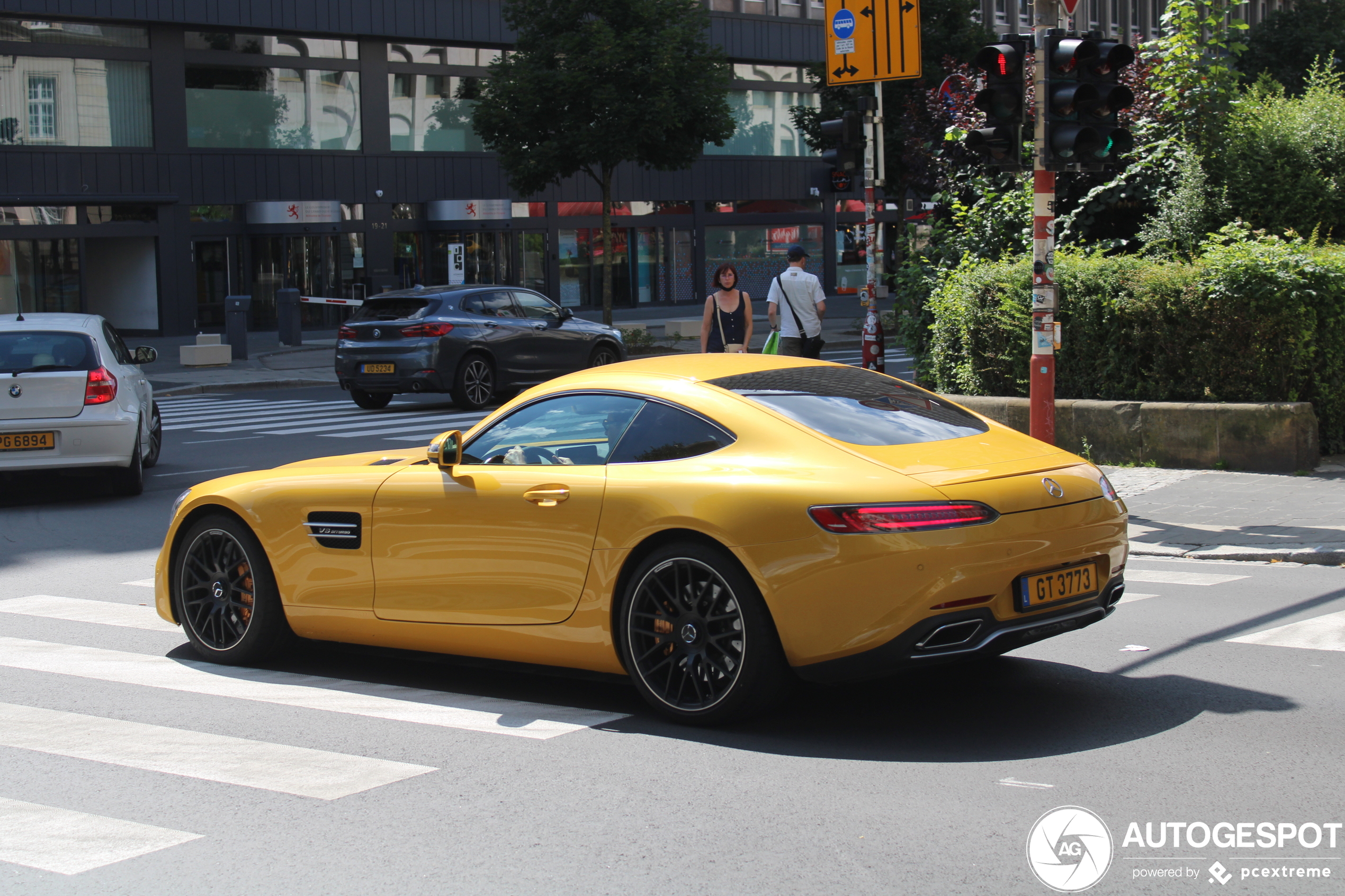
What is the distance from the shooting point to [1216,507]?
10.6 metres

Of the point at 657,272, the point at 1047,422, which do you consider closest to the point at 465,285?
the point at 1047,422

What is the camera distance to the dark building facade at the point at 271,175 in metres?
34.3

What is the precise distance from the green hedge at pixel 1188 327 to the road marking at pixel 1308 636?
5.14 m

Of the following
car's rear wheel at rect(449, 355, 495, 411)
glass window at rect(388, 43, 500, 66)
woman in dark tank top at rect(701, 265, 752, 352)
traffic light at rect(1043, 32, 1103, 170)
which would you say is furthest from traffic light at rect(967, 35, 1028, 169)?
glass window at rect(388, 43, 500, 66)

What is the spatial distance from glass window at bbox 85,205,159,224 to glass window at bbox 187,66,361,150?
208 cm

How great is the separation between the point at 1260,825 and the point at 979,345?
9.78 meters

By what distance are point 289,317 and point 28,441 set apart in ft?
69.4

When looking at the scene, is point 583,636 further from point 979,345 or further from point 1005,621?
point 979,345

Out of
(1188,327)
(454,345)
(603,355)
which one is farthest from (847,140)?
(1188,327)

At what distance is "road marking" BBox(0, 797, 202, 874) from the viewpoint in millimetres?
4309

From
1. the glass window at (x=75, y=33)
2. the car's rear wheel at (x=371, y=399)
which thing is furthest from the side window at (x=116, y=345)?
the glass window at (x=75, y=33)

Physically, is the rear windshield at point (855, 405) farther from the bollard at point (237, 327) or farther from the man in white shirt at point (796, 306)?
the bollard at point (237, 327)

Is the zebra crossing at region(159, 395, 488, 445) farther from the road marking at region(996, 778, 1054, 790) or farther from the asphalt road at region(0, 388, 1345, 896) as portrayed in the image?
the road marking at region(996, 778, 1054, 790)

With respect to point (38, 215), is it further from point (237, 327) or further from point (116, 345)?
point (116, 345)
